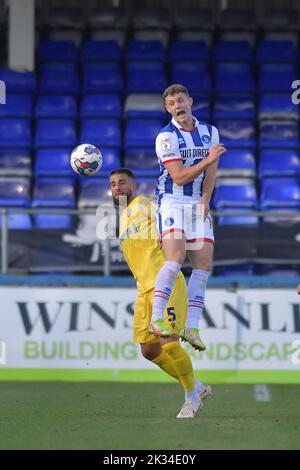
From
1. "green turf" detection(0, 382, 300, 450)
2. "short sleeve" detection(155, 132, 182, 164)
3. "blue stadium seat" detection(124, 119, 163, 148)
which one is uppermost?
"blue stadium seat" detection(124, 119, 163, 148)

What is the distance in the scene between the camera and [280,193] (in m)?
15.7

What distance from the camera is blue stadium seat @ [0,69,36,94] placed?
17.7 metres

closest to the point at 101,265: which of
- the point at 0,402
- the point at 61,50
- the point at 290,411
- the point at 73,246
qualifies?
the point at 73,246

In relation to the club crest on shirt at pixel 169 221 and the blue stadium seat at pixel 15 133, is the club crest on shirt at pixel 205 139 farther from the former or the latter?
the blue stadium seat at pixel 15 133

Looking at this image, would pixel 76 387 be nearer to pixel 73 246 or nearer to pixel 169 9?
pixel 73 246

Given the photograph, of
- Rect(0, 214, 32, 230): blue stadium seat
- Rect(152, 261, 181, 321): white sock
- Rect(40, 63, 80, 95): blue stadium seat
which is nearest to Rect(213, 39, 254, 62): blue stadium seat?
Rect(40, 63, 80, 95): blue stadium seat

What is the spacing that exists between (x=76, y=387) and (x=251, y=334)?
2266 mm

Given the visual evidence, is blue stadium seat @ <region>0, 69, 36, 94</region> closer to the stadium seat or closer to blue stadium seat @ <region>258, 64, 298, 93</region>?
the stadium seat

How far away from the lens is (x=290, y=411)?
8906 millimetres

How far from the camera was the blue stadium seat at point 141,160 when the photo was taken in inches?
644

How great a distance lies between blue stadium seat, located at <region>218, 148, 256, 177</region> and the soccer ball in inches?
259

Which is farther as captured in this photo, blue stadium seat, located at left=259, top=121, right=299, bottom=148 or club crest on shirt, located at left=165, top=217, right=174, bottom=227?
blue stadium seat, located at left=259, top=121, right=299, bottom=148

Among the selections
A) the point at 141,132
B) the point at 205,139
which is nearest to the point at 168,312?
the point at 205,139

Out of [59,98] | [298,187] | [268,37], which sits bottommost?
Answer: [298,187]
